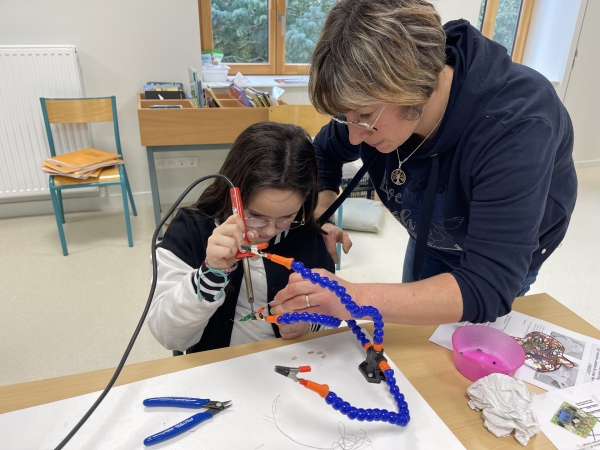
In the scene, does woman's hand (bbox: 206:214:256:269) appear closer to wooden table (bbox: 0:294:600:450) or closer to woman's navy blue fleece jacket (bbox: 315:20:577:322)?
wooden table (bbox: 0:294:600:450)

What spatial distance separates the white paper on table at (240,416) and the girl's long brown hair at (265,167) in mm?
387

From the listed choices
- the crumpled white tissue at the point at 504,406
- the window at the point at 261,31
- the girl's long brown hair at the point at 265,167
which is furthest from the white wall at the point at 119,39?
the crumpled white tissue at the point at 504,406

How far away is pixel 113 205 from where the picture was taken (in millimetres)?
3387

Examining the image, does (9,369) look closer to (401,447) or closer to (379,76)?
(401,447)

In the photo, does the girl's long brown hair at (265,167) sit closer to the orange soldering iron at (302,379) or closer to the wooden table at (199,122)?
the orange soldering iron at (302,379)

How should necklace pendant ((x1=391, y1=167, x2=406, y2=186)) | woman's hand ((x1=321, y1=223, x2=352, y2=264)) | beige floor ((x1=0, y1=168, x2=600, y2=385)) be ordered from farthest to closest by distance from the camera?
beige floor ((x1=0, y1=168, x2=600, y2=385)) < woman's hand ((x1=321, y1=223, x2=352, y2=264)) < necklace pendant ((x1=391, y1=167, x2=406, y2=186))

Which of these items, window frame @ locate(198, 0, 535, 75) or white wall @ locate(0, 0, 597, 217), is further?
window frame @ locate(198, 0, 535, 75)

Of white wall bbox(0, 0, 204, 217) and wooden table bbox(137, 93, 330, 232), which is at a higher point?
white wall bbox(0, 0, 204, 217)

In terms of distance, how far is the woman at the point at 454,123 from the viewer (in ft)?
2.62

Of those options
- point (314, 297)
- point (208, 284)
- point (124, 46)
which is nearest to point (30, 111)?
point (124, 46)

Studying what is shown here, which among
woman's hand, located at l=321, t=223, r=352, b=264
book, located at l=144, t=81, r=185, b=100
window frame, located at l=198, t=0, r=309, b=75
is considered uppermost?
window frame, located at l=198, t=0, r=309, b=75

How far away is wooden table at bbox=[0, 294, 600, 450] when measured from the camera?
751mm

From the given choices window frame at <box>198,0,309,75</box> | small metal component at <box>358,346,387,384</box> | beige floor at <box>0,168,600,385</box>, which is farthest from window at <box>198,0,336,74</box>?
small metal component at <box>358,346,387,384</box>

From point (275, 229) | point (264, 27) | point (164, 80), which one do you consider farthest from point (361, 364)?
point (264, 27)
